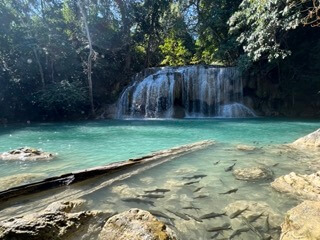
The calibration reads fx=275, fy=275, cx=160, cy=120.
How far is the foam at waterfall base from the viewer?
58.1 ft

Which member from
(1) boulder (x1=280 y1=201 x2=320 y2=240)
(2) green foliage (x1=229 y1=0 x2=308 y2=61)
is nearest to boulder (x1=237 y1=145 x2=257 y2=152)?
(1) boulder (x1=280 y1=201 x2=320 y2=240)

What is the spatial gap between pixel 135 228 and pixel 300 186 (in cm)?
288

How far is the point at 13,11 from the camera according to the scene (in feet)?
57.1

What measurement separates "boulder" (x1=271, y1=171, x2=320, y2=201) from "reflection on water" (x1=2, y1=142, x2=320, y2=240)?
17cm

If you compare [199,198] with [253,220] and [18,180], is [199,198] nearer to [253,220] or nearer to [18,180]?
[253,220]

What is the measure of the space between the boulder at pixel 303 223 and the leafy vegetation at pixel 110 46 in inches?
447

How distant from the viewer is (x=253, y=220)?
10.9ft

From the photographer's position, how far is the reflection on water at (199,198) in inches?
125

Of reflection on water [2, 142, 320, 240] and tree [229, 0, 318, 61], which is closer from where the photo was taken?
reflection on water [2, 142, 320, 240]

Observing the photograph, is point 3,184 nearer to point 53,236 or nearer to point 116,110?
point 53,236

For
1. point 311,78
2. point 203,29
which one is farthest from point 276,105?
point 203,29

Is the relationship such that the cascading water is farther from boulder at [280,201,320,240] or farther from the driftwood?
boulder at [280,201,320,240]

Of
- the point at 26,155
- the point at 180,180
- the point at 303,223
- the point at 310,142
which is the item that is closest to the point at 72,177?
the point at 180,180

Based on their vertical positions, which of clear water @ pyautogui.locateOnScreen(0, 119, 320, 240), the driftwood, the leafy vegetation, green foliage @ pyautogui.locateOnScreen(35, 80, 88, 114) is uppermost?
the leafy vegetation
